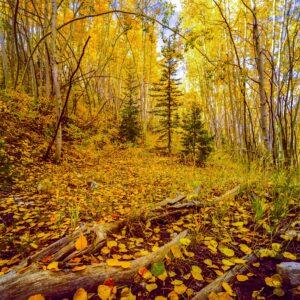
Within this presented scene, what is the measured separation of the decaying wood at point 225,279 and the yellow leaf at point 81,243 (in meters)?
0.99

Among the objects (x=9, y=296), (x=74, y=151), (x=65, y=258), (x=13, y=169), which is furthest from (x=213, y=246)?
(x=74, y=151)

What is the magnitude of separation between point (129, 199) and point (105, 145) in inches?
303

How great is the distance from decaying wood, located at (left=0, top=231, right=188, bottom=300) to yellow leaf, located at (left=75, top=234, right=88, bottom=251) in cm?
31

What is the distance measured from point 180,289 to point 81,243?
2.96 feet

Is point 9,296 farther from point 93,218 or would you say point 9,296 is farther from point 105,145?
point 105,145

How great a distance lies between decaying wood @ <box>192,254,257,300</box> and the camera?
5.07ft

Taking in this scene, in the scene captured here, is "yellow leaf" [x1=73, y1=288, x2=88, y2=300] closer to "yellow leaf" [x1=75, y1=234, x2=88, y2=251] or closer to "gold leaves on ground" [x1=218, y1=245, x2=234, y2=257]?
"yellow leaf" [x1=75, y1=234, x2=88, y2=251]

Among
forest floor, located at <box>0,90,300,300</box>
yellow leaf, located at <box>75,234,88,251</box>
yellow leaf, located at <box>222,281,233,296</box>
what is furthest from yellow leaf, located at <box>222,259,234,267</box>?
yellow leaf, located at <box>75,234,88,251</box>

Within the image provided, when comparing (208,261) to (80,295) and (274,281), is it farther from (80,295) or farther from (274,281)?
(80,295)

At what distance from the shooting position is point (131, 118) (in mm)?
13461

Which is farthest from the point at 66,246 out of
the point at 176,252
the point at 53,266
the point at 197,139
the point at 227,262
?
the point at 197,139

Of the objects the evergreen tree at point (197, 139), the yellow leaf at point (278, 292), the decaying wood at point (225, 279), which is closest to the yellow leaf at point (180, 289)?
the decaying wood at point (225, 279)

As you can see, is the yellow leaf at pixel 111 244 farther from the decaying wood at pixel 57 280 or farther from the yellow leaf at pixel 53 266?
the yellow leaf at pixel 53 266

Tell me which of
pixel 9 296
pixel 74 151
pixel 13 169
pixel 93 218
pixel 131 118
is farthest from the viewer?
pixel 131 118
